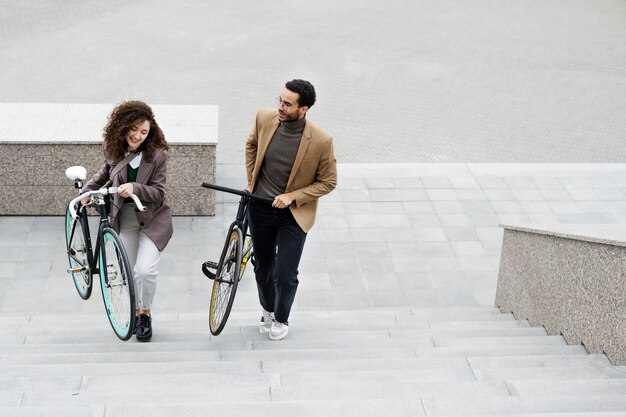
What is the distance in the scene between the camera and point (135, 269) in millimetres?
5000

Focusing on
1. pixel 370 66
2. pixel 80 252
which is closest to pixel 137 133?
A: pixel 80 252

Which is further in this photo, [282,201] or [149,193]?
[149,193]

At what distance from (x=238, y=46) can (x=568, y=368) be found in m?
9.74

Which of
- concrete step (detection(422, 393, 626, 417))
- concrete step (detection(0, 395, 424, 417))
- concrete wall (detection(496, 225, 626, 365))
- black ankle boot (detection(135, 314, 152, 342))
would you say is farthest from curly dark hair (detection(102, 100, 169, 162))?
concrete wall (detection(496, 225, 626, 365))

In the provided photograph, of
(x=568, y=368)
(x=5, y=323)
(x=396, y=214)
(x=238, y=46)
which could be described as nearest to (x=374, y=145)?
(x=396, y=214)

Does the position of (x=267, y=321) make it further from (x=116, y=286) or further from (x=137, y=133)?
(x=137, y=133)

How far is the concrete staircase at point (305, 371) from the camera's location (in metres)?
3.51

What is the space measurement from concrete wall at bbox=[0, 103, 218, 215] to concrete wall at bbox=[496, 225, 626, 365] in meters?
2.97

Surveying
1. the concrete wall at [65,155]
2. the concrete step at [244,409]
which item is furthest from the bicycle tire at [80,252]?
the concrete wall at [65,155]

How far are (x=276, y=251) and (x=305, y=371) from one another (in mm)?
1152

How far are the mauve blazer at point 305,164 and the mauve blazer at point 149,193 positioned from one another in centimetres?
52

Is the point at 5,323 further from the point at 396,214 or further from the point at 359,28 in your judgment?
the point at 359,28

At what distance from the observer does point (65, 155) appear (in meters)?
7.79

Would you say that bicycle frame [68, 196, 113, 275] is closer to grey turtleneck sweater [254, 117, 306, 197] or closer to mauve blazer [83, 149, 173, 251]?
mauve blazer [83, 149, 173, 251]
